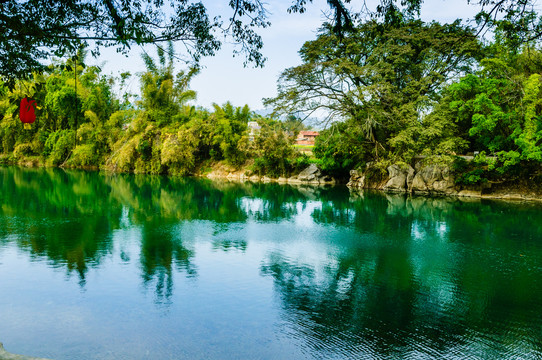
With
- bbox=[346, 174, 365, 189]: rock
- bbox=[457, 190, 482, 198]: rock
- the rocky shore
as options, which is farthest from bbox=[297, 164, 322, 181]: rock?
bbox=[457, 190, 482, 198]: rock

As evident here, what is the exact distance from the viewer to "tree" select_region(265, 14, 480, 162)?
21938 millimetres

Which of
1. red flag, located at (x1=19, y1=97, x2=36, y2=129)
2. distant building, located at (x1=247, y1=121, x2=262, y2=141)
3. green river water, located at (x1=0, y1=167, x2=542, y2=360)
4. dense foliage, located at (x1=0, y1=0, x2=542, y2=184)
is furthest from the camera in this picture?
distant building, located at (x1=247, y1=121, x2=262, y2=141)

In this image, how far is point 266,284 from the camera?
7918 mm

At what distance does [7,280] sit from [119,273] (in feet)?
5.94

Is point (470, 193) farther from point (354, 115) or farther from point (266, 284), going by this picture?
point (266, 284)

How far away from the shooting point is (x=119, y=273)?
26.8 ft

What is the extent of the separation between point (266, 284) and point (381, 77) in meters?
16.6

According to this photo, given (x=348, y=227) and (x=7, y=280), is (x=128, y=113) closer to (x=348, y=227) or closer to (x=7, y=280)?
(x=348, y=227)

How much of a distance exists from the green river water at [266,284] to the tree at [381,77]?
25.8 feet

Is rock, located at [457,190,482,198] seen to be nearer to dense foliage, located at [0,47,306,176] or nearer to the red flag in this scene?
dense foliage, located at [0,47,306,176]

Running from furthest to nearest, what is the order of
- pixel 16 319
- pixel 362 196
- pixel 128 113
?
pixel 128 113
pixel 362 196
pixel 16 319

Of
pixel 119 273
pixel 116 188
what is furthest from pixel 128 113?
pixel 119 273

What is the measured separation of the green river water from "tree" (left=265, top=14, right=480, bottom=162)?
786 centimetres

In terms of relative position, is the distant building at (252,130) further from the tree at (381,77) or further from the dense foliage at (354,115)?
the tree at (381,77)
